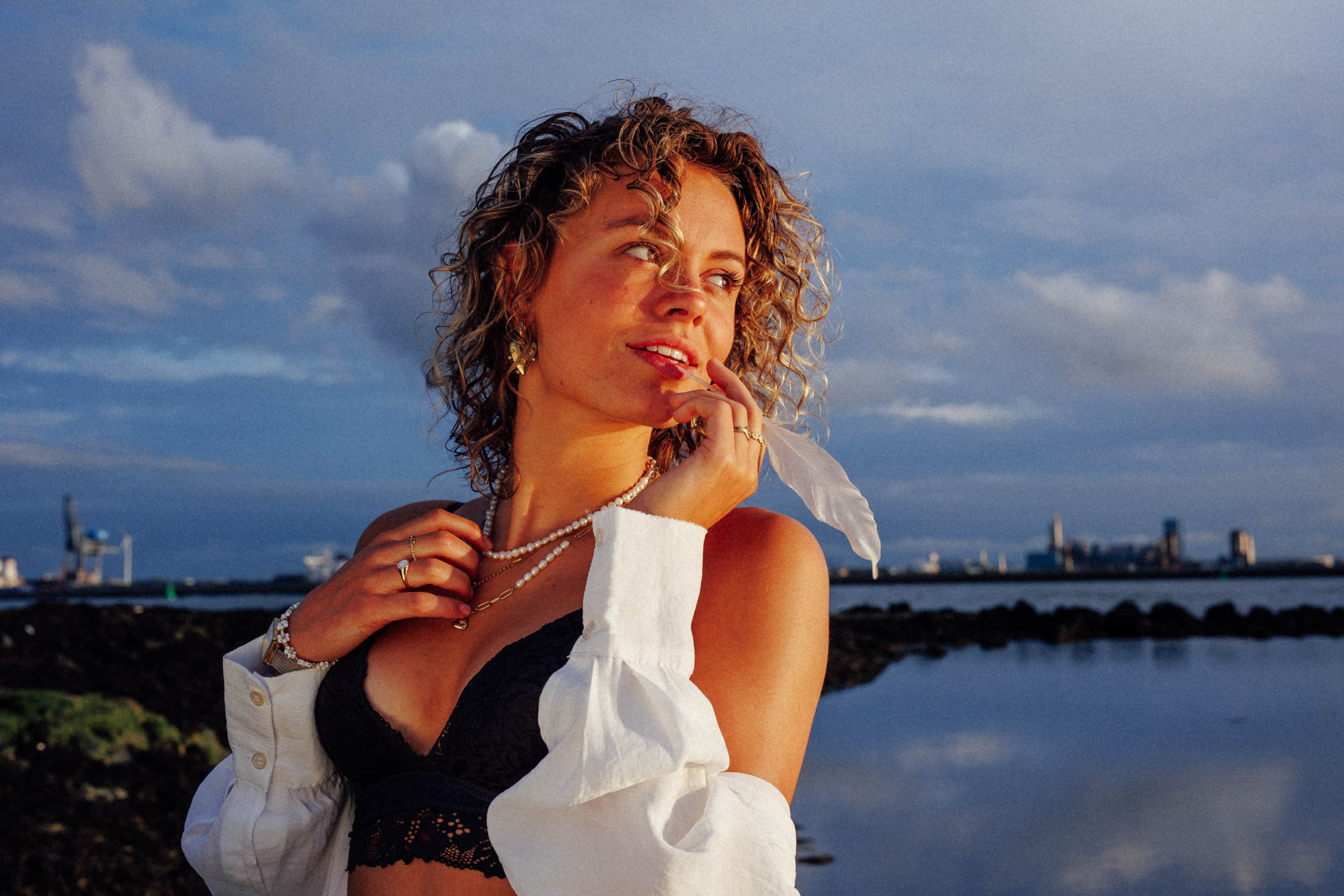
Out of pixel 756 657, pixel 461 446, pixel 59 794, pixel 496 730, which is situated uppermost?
pixel 461 446

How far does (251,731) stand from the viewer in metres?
1.98

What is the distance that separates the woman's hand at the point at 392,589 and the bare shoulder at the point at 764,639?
513mm

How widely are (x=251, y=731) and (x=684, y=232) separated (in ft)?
4.34

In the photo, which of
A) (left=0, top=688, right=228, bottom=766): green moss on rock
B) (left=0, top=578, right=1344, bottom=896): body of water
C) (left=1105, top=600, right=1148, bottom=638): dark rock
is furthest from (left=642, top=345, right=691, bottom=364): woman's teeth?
(left=1105, top=600, right=1148, bottom=638): dark rock

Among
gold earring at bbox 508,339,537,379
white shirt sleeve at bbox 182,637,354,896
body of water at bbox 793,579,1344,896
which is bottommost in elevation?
body of water at bbox 793,579,1344,896

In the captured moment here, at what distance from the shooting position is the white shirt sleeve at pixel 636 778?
1350 millimetres

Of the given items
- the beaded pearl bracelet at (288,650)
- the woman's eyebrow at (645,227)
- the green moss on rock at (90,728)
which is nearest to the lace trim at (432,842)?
the beaded pearl bracelet at (288,650)

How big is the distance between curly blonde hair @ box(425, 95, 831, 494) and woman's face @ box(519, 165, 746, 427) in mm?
38

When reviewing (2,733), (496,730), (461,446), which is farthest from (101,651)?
(496,730)

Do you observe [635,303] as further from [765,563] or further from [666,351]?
[765,563]

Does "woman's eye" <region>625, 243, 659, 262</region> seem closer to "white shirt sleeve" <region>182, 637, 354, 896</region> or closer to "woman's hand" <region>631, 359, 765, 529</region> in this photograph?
"woman's hand" <region>631, 359, 765, 529</region>

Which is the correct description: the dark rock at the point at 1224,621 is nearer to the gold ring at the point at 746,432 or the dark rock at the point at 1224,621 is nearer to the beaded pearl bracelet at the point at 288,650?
the gold ring at the point at 746,432

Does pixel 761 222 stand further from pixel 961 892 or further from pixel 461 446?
pixel 961 892

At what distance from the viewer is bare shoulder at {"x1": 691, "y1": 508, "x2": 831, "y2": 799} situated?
1.53m
